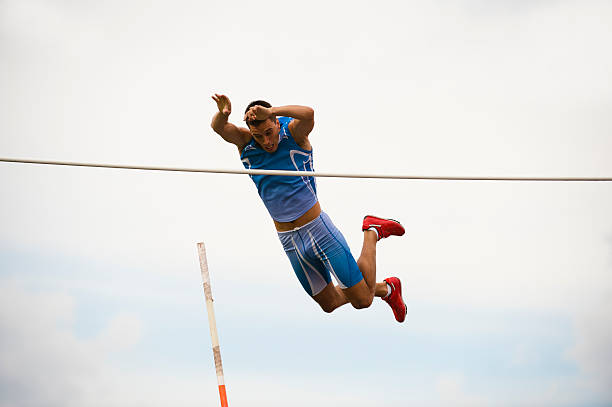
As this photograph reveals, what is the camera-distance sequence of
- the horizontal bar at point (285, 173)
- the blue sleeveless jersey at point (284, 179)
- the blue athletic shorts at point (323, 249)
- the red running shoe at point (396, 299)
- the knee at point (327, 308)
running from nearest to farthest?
the horizontal bar at point (285, 173) → the blue sleeveless jersey at point (284, 179) → the blue athletic shorts at point (323, 249) → the knee at point (327, 308) → the red running shoe at point (396, 299)

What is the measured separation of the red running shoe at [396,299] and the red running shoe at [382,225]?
19.7 inches

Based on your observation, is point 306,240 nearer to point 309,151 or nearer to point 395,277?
point 309,151

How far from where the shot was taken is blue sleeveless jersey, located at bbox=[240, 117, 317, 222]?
486cm

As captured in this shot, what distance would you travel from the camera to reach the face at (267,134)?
15.2ft

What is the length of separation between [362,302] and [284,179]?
127 centimetres

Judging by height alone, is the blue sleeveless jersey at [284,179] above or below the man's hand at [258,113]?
below

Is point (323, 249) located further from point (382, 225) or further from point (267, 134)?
point (267, 134)

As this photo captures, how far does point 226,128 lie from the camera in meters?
4.69

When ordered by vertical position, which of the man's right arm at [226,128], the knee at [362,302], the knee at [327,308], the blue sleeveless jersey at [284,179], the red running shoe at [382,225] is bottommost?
the knee at [362,302]

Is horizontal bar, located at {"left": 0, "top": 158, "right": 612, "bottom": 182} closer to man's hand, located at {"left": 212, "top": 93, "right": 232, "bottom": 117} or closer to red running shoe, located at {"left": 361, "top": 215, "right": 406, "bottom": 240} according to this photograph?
man's hand, located at {"left": 212, "top": 93, "right": 232, "bottom": 117}

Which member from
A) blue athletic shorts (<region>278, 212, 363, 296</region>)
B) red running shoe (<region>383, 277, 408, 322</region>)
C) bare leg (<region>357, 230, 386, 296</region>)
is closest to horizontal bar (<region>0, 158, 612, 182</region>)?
blue athletic shorts (<region>278, 212, 363, 296</region>)

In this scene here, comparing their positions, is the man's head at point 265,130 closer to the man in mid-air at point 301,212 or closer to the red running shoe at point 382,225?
the man in mid-air at point 301,212

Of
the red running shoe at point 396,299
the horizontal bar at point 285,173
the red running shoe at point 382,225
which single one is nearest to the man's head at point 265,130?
Answer: the horizontal bar at point 285,173

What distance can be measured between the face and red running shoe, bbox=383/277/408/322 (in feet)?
6.22
